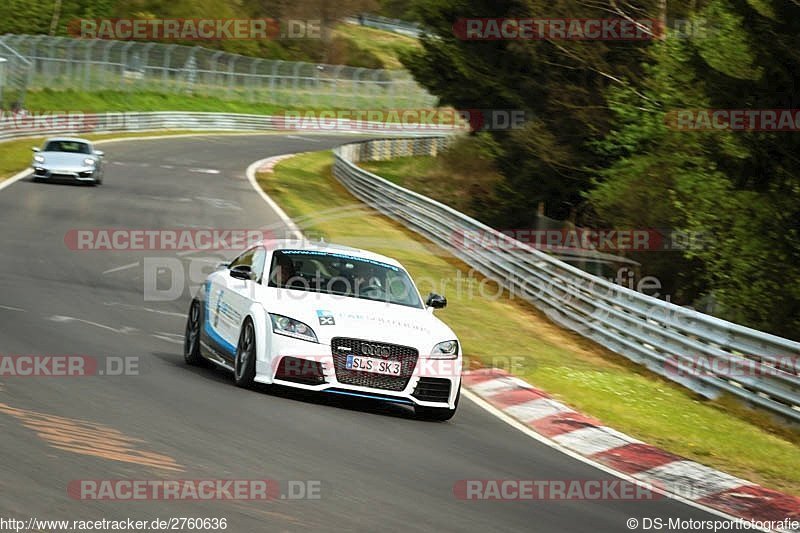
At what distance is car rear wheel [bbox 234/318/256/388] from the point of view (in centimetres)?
1161

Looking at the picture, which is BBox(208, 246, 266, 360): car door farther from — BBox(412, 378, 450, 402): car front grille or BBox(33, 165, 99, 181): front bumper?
BBox(33, 165, 99, 181): front bumper

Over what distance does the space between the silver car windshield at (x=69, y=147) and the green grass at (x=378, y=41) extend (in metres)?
76.1

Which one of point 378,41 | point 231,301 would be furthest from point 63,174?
point 378,41

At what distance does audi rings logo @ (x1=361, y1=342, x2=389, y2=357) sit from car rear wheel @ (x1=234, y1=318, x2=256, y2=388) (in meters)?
0.98

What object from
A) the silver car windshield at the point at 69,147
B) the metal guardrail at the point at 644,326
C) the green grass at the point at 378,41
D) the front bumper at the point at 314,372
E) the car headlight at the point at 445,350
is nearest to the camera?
the front bumper at the point at 314,372

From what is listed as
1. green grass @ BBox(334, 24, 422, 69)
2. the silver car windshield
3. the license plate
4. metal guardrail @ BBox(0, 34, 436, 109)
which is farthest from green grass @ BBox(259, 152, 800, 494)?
green grass @ BBox(334, 24, 422, 69)

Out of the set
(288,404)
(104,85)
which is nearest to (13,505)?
(288,404)

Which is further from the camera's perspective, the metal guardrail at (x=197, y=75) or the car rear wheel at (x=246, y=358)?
the metal guardrail at (x=197, y=75)

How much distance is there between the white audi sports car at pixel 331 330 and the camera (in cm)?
1138

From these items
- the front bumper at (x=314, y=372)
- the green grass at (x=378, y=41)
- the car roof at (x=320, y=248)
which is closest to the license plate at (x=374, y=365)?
the front bumper at (x=314, y=372)

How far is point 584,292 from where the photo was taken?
2155cm

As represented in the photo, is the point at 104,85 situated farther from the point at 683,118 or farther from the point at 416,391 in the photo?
the point at 416,391

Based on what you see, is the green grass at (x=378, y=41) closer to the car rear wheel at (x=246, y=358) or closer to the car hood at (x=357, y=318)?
the car hood at (x=357, y=318)

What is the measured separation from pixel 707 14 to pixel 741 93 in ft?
20.7
